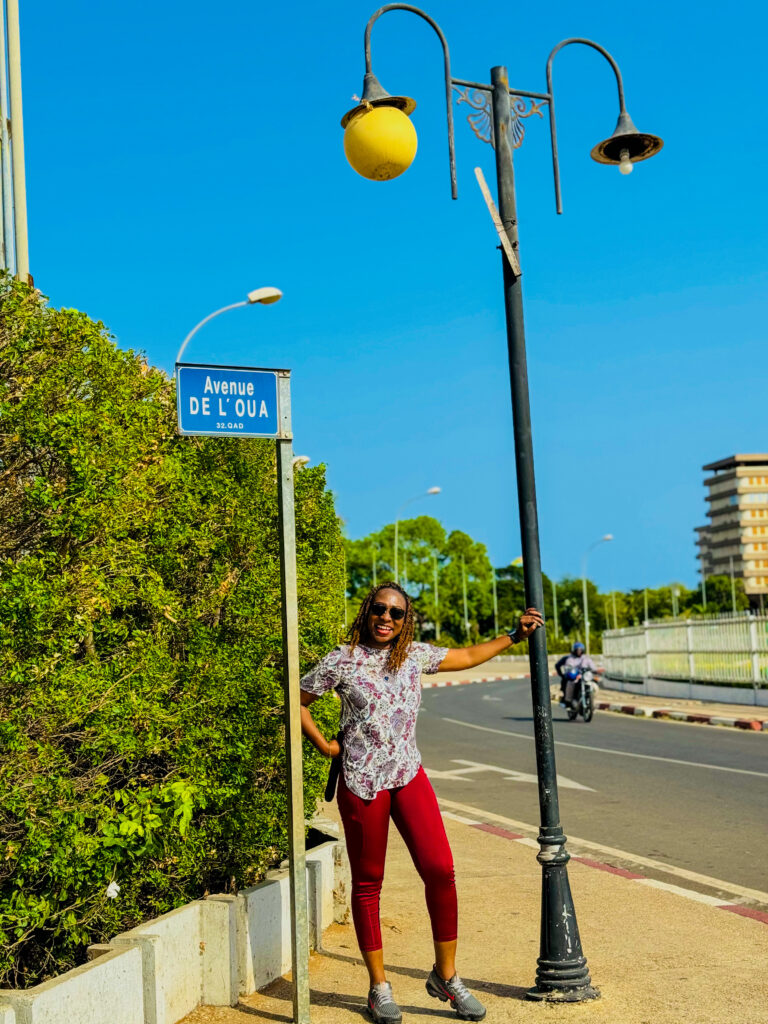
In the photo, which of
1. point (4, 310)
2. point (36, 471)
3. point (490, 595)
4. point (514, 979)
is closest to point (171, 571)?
point (36, 471)

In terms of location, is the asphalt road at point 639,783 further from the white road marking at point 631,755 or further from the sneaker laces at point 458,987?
the sneaker laces at point 458,987

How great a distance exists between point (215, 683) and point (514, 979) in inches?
77.0

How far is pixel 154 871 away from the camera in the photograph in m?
5.23

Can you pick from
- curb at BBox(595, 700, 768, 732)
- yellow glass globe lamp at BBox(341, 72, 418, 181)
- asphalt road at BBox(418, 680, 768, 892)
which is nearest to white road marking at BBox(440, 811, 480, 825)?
asphalt road at BBox(418, 680, 768, 892)

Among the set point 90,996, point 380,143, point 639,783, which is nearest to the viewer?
point 90,996

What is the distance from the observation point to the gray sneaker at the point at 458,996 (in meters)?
4.87

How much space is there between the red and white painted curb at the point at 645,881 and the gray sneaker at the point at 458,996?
94.0 inches

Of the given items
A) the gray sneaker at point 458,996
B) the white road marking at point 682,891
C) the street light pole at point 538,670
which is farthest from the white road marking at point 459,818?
the gray sneaker at point 458,996

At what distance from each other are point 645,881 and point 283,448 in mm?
4467

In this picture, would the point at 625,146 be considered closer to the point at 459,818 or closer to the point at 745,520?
the point at 459,818

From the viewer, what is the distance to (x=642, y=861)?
29.1 ft

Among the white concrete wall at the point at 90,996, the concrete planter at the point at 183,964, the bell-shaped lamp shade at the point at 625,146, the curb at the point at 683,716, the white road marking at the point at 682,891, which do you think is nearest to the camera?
the white concrete wall at the point at 90,996

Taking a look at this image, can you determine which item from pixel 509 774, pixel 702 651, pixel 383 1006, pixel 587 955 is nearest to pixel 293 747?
pixel 383 1006

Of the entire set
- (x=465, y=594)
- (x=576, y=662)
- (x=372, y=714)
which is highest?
(x=465, y=594)
